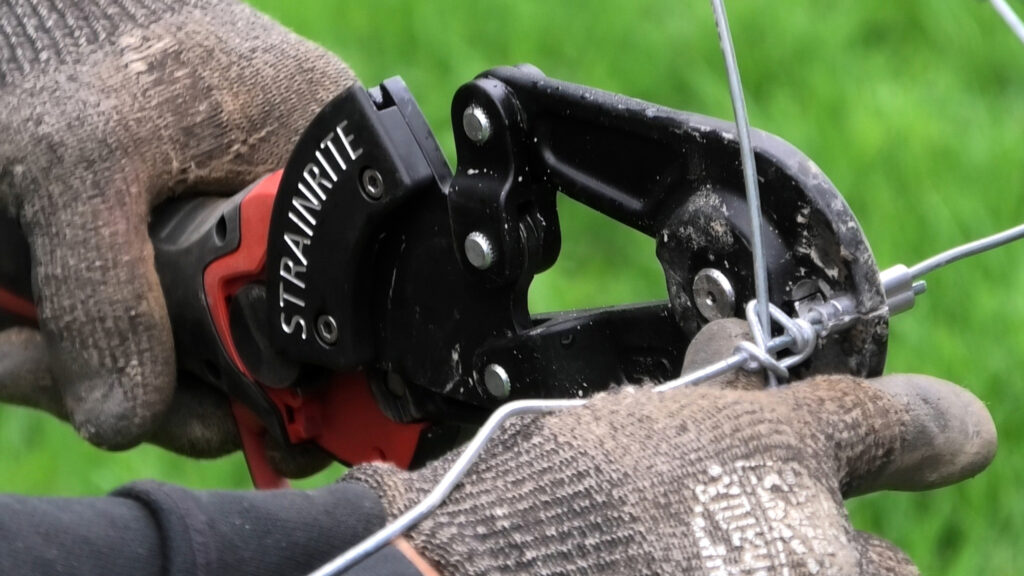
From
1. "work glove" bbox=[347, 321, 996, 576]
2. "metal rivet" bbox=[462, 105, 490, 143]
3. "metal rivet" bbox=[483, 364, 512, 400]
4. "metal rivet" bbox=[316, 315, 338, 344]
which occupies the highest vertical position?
"metal rivet" bbox=[462, 105, 490, 143]

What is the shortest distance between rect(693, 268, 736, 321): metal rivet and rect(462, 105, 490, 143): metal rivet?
177 millimetres

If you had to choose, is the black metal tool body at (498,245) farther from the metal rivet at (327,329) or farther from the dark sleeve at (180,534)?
the dark sleeve at (180,534)

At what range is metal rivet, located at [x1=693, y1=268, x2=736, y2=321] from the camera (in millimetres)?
801

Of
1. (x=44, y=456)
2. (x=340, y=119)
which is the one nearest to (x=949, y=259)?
(x=340, y=119)

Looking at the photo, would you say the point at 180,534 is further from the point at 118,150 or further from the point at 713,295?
the point at 118,150

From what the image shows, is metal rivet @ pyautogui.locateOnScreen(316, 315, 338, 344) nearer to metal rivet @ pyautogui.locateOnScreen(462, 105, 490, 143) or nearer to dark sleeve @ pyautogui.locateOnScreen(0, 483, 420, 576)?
metal rivet @ pyautogui.locateOnScreen(462, 105, 490, 143)

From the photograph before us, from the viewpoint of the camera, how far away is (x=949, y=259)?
884 millimetres

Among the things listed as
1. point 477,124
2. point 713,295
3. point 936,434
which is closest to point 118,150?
point 477,124

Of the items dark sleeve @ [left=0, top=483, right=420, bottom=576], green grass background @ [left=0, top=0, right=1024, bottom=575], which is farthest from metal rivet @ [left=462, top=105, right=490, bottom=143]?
green grass background @ [left=0, top=0, right=1024, bottom=575]

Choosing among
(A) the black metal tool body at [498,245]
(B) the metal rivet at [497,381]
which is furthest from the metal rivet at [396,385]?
(B) the metal rivet at [497,381]

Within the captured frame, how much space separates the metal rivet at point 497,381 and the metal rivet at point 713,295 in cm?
17

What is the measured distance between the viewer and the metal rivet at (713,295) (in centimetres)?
80

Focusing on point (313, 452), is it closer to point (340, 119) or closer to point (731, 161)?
point (340, 119)

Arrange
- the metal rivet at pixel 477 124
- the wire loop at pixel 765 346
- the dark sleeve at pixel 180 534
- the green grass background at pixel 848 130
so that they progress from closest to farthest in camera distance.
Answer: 1. the dark sleeve at pixel 180 534
2. the wire loop at pixel 765 346
3. the metal rivet at pixel 477 124
4. the green grass background at pixel 848 130
